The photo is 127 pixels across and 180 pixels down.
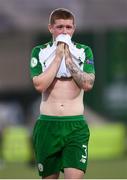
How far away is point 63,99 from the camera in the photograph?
7621mm

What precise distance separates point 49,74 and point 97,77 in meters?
17.4

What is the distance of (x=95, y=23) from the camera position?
75.7ft

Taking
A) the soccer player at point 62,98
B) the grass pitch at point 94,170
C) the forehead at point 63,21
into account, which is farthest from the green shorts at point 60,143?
the grass pitch at point 94,170

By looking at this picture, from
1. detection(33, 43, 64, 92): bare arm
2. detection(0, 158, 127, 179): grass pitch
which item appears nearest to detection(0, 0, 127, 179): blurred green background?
detection(0, 158, 127, 179): grass pitch

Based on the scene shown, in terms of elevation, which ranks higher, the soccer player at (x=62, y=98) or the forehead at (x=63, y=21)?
the forehead at (x=63, y=21)

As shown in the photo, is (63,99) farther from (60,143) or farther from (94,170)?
(94,170)

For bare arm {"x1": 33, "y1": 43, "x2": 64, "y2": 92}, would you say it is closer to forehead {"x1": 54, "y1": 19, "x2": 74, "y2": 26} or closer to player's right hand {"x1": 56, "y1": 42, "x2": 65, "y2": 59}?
player's right hand {"x1": 56, "y1": 42, "x2": 65, "y2": 59}

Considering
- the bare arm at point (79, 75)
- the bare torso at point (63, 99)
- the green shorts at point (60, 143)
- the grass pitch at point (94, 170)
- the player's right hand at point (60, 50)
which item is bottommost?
the grass pitch at point (94, 170)

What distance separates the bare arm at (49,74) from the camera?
741 cm

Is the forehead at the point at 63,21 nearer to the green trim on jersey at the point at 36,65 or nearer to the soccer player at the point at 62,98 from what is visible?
the soccer player at the point at 62,98

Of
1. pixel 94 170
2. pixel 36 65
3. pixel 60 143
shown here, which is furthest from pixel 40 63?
pixel 94 170

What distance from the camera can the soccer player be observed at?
293 inches

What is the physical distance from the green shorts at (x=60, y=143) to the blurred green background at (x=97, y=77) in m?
9.13

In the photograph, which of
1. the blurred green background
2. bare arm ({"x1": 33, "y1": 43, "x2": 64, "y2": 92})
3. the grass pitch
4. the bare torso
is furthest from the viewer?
the blurred green background
